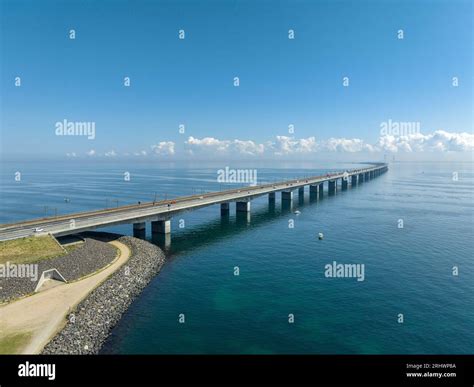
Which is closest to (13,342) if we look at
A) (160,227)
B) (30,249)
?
(30,249)

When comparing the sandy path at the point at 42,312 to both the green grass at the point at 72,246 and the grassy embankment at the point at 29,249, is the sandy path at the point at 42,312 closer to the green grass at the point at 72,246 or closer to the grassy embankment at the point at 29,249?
the grassy embankment at the point at 29,249

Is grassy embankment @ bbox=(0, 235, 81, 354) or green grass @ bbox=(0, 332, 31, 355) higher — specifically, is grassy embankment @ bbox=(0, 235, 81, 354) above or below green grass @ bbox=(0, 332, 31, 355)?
above

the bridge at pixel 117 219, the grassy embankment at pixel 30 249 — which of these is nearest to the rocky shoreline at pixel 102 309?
the grassy embankment at pixel 30 249

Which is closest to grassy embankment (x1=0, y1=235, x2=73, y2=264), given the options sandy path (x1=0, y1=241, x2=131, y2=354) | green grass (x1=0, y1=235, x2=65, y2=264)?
green grass (x1=0, y1=235, x2=65, y2=264)

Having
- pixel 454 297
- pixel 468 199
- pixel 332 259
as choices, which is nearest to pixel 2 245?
pixel 332 259

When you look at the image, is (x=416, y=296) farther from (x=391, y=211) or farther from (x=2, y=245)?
(x=391, y=211)

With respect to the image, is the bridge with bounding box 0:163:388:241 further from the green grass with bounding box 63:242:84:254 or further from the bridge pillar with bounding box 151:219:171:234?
the green grass with bounding box 63:242:84:254

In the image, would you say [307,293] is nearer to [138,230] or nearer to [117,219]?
[117,219]
